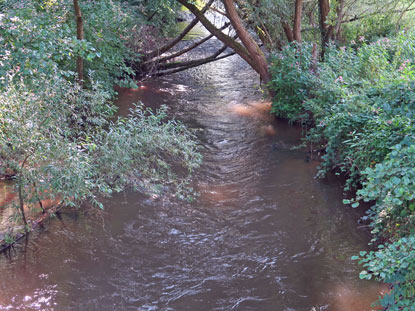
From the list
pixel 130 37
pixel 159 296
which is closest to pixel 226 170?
pixel 159 296

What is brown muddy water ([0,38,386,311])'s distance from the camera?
524cm

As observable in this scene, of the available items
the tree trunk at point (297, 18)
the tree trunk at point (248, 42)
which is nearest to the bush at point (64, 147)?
the tree trunk at point (248, 42)

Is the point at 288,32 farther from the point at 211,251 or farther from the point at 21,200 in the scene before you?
the point at 21,200

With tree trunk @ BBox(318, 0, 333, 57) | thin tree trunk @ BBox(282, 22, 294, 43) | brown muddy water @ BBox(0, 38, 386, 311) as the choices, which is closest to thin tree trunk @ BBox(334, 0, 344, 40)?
tree trunk @ BBox(318, 0, 333, 57)

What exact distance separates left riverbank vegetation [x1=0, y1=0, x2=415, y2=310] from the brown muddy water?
0.51 meters

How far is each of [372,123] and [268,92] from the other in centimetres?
533

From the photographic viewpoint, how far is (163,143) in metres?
6.07

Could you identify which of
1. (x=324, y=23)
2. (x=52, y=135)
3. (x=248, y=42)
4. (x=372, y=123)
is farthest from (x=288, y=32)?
(x=52, y=135)

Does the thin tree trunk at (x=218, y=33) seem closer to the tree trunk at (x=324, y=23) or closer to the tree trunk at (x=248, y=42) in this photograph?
the tree trunk at (x=248, y=42)

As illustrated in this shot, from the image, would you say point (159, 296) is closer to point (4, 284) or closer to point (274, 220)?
point (4, 284)

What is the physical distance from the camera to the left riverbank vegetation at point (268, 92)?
489 cm

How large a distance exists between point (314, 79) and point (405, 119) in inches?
166

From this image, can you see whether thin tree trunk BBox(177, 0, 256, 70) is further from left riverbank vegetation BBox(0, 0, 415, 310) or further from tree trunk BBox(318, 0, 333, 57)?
tree trunk BBox(318, 0, 333, 57)

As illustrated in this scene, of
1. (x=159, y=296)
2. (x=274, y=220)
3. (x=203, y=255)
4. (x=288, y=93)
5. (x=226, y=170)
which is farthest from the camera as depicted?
(x=288, y=93)
